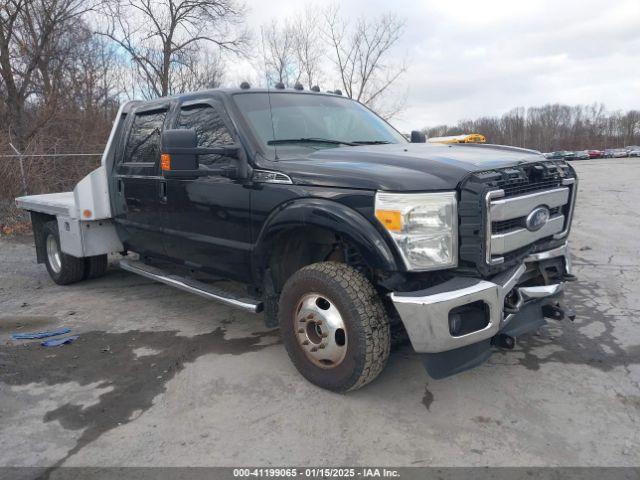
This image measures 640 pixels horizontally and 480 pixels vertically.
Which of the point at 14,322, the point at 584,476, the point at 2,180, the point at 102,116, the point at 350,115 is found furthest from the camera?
the point at 102,116

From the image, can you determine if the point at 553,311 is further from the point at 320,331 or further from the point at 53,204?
the point at 53,204

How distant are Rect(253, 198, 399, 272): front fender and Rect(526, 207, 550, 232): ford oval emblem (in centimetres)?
97

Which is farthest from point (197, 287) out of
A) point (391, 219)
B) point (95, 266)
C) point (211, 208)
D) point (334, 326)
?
point (95, 266)

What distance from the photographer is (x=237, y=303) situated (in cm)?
385

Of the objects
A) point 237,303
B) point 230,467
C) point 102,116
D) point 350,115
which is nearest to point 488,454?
point 230,467

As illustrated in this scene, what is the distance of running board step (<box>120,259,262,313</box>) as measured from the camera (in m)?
3.83

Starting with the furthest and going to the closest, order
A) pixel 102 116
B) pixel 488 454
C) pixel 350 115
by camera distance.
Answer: pixel 102 116, pixel 350 115, pixel 488 454

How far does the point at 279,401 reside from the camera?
3244mm

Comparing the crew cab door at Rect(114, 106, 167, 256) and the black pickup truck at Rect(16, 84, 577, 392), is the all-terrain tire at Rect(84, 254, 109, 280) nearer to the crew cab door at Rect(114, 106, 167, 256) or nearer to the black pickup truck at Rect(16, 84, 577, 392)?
the crew cab door at Rect(114, 106, 167, 256)

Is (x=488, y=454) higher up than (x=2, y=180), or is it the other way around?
(x=2, y=180)

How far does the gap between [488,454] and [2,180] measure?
38.3 ft

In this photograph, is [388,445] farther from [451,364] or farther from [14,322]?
[14,322]

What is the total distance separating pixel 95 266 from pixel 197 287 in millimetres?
2626

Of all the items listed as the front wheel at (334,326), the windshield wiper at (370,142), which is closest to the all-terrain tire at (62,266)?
the front wheel at (334,326)
